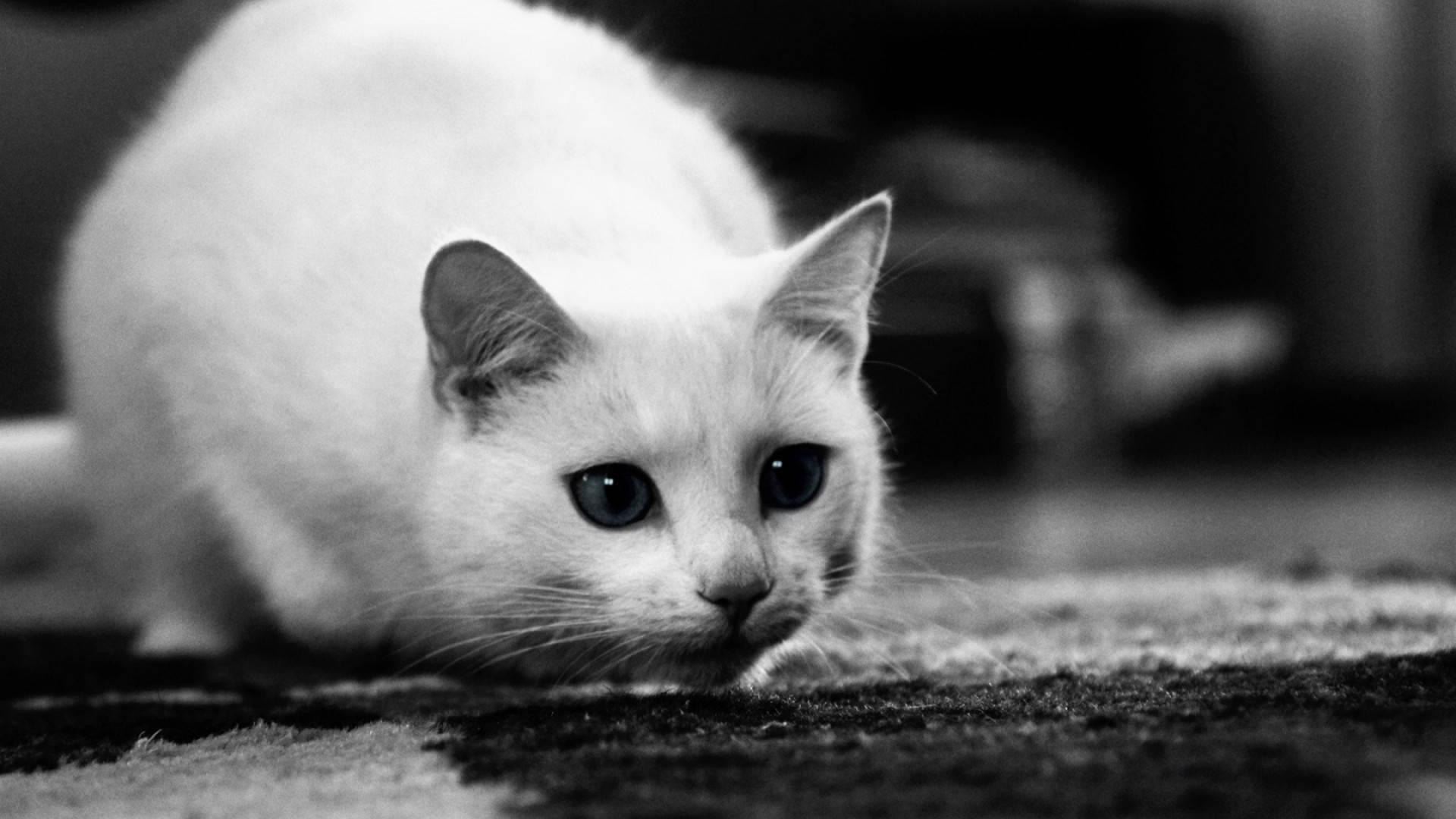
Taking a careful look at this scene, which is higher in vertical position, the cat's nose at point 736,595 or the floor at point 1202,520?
the cat's nose at point 736,595

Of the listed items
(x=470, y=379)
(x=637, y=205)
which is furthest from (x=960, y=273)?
(x=470, y=379)

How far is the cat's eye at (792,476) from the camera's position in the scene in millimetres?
1234

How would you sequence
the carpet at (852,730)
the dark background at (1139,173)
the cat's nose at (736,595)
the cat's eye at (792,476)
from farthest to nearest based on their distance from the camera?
the dark background at (1139,173) < the cat's eye at (792,476) < the cat's nose at (736,595) < the carpet at (852,730)

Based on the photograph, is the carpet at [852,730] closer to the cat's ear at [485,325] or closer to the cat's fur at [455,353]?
the cat's fur at [455,353]

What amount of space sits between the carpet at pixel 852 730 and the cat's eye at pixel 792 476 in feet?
0.47

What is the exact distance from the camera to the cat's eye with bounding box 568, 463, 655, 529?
118cm

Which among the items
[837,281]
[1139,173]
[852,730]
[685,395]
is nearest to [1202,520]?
[837,281]

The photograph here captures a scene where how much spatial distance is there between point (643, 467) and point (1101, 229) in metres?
3.36

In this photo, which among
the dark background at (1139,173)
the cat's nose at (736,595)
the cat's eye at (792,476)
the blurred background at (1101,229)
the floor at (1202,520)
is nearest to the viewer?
the cat's nose at (736,595)

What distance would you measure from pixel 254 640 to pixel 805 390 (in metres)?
0.78

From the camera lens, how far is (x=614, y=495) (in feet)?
3.90

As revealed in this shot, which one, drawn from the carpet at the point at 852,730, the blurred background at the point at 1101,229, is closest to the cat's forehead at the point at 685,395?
the carpet at the point at 852,730

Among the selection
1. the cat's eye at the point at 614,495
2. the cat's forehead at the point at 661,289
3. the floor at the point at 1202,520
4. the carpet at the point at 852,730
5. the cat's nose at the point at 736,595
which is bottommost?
the floor at the point at 1202,520

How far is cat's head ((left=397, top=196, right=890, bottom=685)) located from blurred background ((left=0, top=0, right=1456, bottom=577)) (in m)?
0.80
